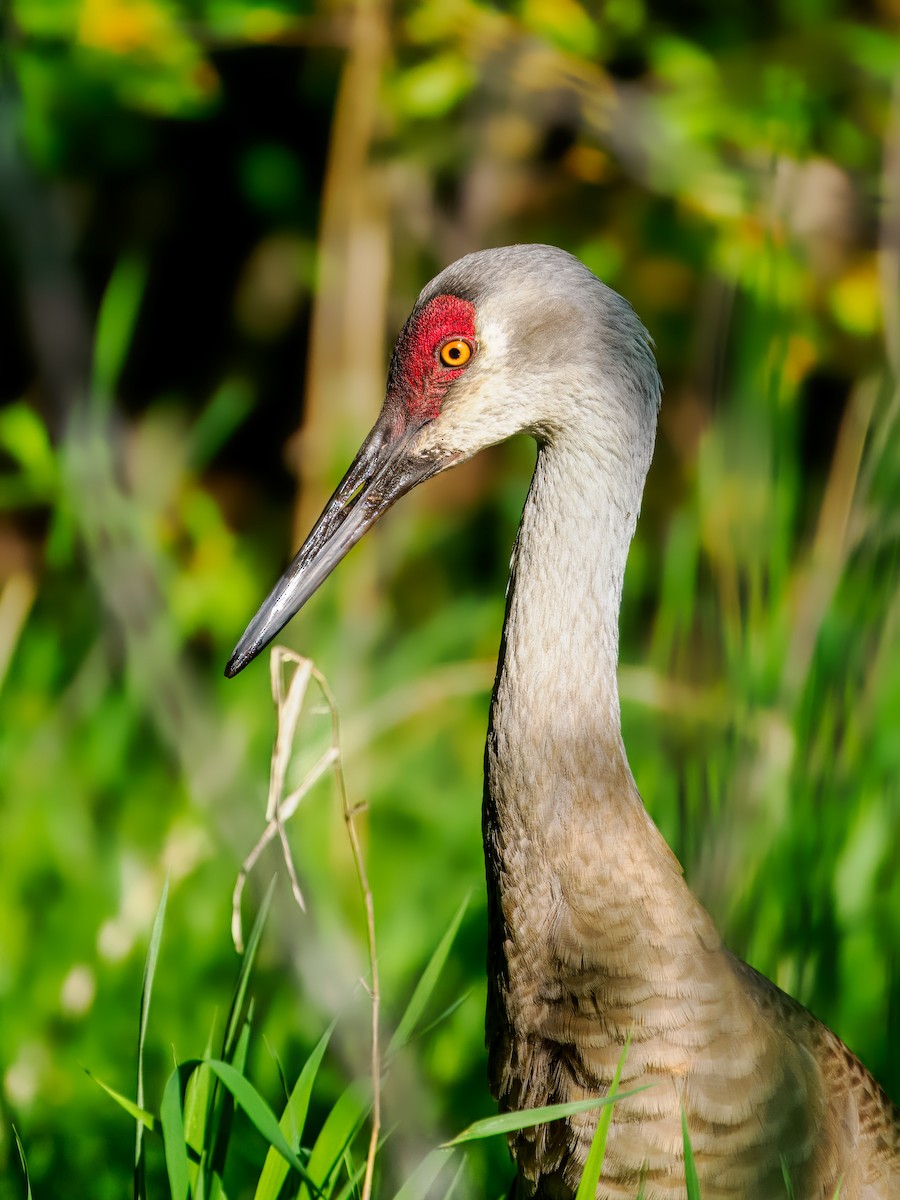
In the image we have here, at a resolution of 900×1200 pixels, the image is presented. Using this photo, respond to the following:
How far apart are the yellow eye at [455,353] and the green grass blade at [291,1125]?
2.80 feet

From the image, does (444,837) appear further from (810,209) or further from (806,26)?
(806,26)

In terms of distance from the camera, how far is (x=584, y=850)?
5.73ft

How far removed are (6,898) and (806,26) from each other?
2.54m

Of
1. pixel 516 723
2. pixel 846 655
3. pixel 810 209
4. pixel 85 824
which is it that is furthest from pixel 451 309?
pixel 810 209

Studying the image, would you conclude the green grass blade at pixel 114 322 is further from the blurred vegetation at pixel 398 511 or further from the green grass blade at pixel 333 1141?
the green grass blade at pixel 333 1141

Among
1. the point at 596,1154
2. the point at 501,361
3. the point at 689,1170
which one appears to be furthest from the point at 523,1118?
the point at 501,361

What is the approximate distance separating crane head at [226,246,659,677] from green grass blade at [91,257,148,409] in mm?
1242

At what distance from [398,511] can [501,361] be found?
2048 millimetres

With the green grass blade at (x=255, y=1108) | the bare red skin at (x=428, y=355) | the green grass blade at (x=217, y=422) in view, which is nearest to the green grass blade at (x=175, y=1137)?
the green grass blade at (x=255, y=1108)

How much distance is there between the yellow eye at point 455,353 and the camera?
6.05ft

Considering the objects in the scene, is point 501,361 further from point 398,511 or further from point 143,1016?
point 398,511

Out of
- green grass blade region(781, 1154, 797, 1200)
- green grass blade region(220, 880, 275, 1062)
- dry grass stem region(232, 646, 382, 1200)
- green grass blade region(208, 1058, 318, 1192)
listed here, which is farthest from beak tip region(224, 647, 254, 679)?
green grass blade region(781, 1154, 797, 1200)

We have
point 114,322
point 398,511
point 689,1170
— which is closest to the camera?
point 689,1170

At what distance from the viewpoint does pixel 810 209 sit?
3.41 m
